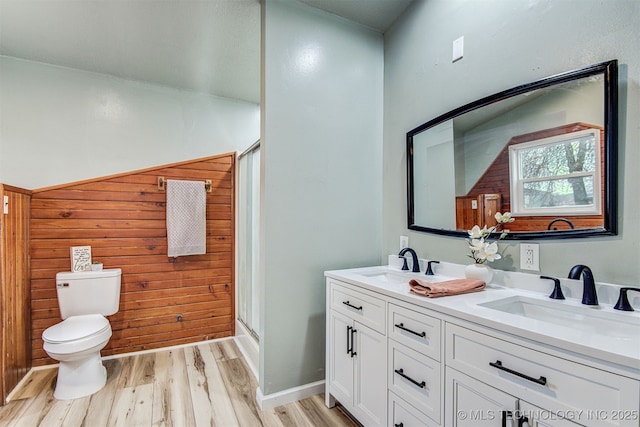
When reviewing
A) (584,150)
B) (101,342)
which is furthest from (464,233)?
(101,342)

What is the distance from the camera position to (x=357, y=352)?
162cm

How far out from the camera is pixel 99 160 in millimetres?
2596

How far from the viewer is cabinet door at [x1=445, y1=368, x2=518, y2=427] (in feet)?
3.04

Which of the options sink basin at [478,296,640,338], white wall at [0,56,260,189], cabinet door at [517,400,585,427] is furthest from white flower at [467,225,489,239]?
white wall at [0,56,260,189]

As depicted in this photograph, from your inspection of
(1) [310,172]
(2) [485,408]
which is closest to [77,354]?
(1) [310,172]

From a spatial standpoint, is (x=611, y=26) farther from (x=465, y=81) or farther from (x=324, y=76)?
(x=324, y=76)

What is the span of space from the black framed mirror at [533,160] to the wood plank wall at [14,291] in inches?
109

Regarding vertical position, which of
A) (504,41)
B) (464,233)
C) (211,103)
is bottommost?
(464,233)

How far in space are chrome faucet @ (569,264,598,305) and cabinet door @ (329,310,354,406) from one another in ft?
3.38

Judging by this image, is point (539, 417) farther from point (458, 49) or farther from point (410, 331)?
point (458, 49)

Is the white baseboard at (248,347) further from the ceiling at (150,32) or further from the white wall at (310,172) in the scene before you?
the ceiling at (150,32)

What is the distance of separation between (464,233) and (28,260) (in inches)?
124

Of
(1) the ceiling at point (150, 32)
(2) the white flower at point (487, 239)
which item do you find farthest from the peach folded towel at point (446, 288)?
(1) the ceiling at point (150, 32)

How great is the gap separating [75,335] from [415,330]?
2211 mm
